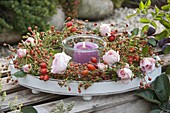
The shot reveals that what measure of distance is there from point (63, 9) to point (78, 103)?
3.47 meters

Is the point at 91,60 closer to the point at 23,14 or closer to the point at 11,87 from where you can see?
the point at 11,87

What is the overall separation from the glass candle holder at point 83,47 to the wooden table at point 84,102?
0.16 metres

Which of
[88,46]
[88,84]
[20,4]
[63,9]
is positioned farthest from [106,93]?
[63,9]

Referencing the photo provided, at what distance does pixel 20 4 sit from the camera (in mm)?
4160

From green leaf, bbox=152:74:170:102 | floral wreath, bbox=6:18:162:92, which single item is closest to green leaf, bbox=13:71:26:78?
floral wreath, bbox=6:18:162:92

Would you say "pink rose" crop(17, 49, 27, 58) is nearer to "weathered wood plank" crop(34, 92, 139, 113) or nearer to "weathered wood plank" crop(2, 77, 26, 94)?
"weathered wood plank" crop(2, 77, 26, 94)

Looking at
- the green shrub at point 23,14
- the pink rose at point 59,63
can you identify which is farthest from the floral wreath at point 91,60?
the green shrub at point 23,14

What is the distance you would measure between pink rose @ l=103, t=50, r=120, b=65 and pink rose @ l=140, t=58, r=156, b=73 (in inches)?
A: 4.3

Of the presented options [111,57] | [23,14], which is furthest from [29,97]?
[23,14]

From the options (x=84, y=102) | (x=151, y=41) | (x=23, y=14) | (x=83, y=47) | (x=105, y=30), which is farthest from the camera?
(x=23, y=14)

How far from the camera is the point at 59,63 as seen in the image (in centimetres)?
146

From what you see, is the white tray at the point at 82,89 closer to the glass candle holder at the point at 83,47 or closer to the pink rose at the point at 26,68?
the pink rose at the point at 26,68

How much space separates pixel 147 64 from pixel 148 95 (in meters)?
0.11

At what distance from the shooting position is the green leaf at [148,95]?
1541 mm
